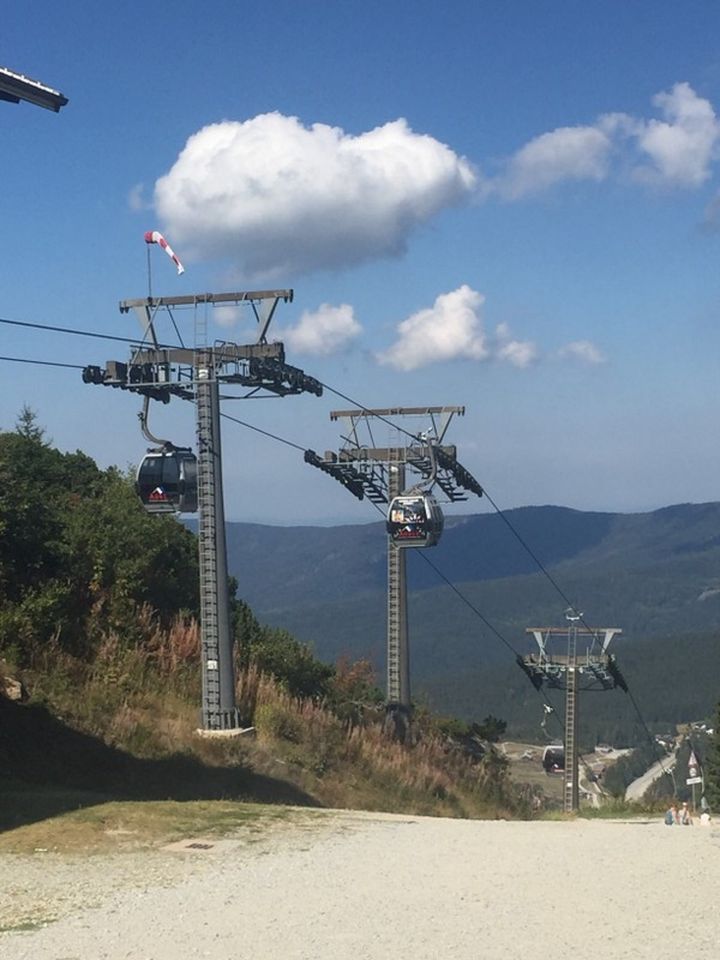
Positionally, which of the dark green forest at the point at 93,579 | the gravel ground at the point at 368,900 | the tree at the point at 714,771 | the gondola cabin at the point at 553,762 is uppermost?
the dark green forest at the point at 93,579

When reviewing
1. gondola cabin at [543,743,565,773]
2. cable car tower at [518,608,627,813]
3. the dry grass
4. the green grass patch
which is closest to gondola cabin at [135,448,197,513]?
the dry grass

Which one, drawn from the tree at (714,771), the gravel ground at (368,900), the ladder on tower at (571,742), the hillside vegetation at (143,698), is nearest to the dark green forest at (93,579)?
the hillside vegetation at (143,698)

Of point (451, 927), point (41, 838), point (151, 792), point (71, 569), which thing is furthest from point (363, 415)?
point (451, 927)

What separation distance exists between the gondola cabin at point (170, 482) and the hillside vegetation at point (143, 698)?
2.46m

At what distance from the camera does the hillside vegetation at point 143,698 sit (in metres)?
18.2

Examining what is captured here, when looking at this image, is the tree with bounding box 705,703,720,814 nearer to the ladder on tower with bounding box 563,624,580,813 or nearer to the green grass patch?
the ladder on tower with bounding box 563,624,580,813

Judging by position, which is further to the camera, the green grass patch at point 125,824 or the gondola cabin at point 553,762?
the gondola cabin at point 553,762

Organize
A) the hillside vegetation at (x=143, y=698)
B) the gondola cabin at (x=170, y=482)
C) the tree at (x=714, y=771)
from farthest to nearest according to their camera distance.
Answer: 1. the tree at (x=714, y=771)
2. the gondola cabin at (x=170, y=482)
3. the hillside vegetation at (x=143, y=698)

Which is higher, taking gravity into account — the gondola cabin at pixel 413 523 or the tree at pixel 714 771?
the gondola cabin at pixel 413 523

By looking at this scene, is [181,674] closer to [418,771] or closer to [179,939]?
[418,771]

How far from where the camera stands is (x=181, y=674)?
76.8 feet

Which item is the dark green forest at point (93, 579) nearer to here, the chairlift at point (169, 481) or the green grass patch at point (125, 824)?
the chairlift at point (169, 481)

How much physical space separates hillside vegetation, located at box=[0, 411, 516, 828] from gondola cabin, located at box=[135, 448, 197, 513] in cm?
246

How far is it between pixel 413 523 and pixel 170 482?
9.78 meters
